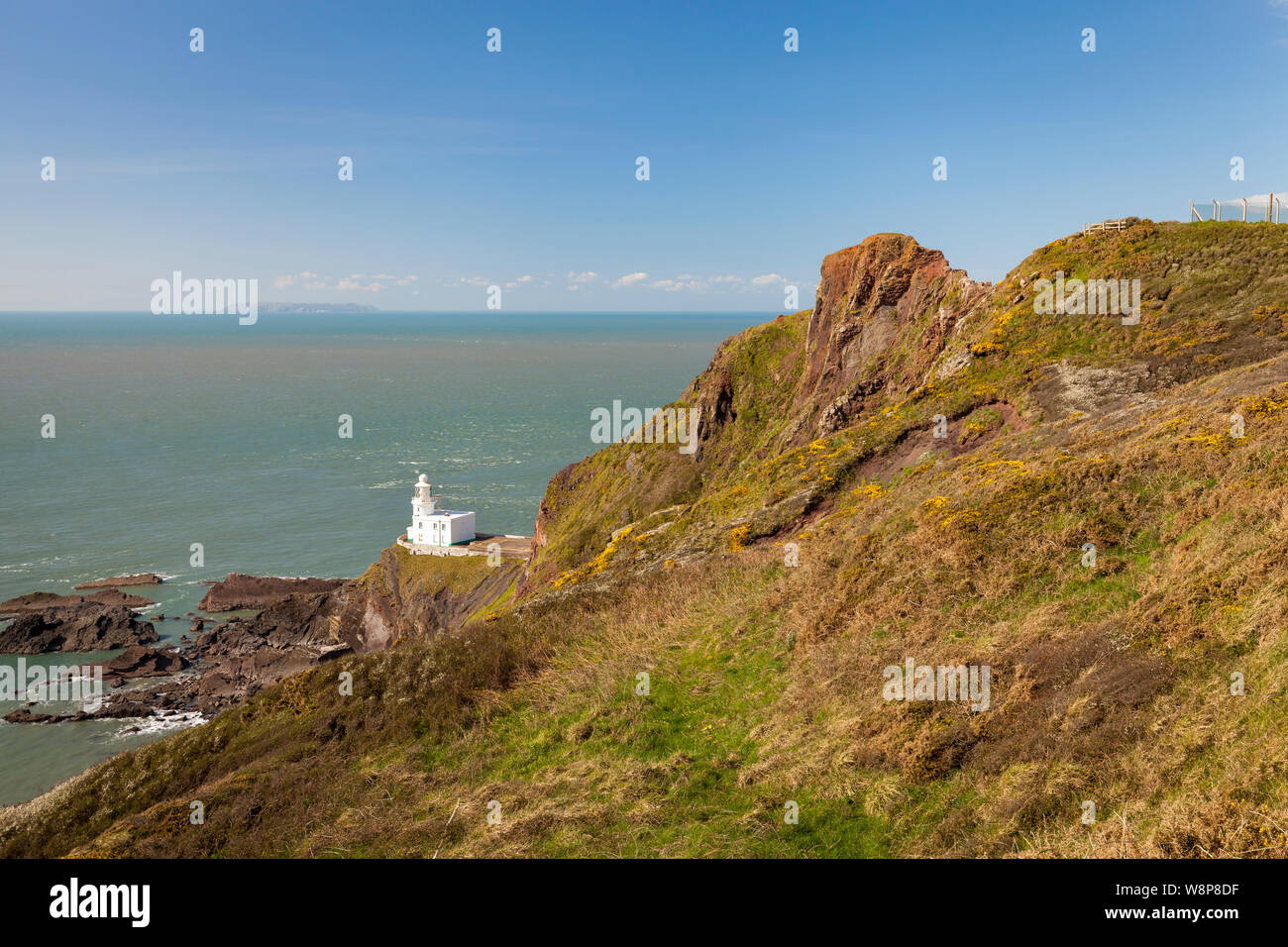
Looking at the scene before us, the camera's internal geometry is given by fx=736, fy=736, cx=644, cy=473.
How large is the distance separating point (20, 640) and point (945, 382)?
230 feet

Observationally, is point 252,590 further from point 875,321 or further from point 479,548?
point 875,321

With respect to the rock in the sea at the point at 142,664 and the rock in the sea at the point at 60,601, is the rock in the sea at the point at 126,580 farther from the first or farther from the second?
the rock in the sea at the point at 142,664

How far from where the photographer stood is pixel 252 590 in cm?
6894

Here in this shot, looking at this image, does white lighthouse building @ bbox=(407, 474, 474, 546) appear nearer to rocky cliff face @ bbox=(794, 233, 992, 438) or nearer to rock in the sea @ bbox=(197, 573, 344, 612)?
rock in the sea @ bbox=(197, 573, 344, 612)

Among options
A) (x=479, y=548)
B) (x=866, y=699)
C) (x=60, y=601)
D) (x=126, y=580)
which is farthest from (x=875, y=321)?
(x=60, y=601)

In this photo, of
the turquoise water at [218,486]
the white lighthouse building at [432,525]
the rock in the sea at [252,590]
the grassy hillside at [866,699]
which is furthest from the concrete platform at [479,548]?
the grassy hillside at [866,699]

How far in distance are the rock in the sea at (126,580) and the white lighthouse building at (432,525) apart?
24591mm

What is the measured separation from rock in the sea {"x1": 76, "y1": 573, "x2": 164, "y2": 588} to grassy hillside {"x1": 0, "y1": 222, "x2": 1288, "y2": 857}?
64.1 m

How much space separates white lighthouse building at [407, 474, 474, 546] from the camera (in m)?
70.2

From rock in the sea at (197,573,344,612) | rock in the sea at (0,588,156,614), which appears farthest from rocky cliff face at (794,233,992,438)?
rock in the sea at (0,588,156,614)
